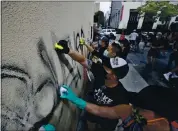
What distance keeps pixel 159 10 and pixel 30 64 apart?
17.9 ft

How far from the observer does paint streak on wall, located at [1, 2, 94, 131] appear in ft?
2.75

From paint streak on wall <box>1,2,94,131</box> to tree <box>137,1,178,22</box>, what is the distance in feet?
15.5

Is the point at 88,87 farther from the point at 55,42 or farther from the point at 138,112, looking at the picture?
Answer: the point at 55,42

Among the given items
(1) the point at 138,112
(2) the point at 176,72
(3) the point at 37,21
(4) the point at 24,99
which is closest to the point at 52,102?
(4) the point at 24,99

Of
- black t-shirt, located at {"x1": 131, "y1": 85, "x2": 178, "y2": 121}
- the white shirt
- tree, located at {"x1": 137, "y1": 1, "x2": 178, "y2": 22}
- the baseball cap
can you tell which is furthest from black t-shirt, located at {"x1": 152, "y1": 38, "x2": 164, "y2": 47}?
black t-shirt, located at {"x1": 131, "y1": 85, "x2": 178, "y2": 121}

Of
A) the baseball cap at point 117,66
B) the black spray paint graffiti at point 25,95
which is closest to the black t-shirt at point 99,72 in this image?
the baseball cap at point 117,66

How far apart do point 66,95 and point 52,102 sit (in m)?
0.18

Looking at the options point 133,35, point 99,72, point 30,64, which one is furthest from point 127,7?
point 30,64

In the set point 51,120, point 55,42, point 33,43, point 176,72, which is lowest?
point 176,72

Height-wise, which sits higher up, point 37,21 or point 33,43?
point 37,21

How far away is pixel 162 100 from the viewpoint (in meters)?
1.47

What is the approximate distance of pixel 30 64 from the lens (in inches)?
41.9

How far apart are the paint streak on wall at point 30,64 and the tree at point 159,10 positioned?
186 inches

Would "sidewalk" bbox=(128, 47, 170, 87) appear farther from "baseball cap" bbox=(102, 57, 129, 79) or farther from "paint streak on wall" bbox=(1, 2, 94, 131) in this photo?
"paint streak on wall" bbox=(1, 2, 94, 131)
